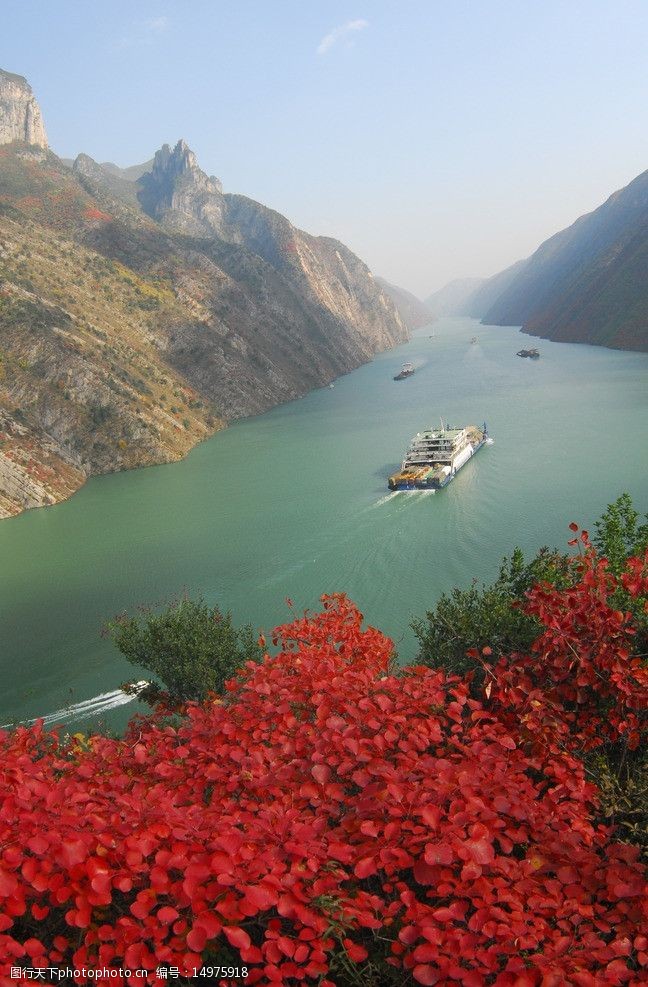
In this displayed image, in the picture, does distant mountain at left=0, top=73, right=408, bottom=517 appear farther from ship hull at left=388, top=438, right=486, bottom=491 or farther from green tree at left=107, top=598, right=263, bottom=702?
green tree at left=107, top=598, right=263, bottom=702

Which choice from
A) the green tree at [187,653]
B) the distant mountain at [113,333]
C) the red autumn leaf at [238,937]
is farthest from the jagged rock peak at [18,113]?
the red autumn leaf at [238,937]

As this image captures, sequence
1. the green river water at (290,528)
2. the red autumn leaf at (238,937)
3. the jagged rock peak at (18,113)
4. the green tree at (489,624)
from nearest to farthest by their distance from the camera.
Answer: the red autumn leaf at (238,937) → the green tree at (489,624) → the green river water at (290,528) → the jagged rock peak at (18,113)

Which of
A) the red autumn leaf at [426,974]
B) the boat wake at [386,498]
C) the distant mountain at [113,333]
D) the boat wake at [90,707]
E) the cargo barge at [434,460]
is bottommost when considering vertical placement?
the boat wake at [90,707]

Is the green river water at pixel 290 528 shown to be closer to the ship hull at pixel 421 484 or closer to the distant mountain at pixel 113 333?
the ship hull at pixel 421 484

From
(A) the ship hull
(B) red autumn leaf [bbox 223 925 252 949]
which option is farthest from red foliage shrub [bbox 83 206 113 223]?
(B) red autumn leaf [bbox 223 925 252 949]

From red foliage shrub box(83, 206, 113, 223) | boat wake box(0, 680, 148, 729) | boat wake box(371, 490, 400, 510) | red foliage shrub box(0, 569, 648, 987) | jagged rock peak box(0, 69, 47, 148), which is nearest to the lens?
red foliage shrub box(0, 569, 648, 987)

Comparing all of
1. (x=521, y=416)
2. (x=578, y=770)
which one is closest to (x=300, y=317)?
(x=521, y=416)
